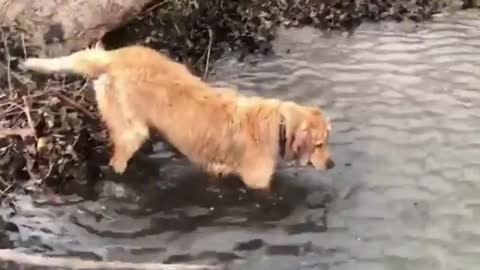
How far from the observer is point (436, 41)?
8578 millimetres

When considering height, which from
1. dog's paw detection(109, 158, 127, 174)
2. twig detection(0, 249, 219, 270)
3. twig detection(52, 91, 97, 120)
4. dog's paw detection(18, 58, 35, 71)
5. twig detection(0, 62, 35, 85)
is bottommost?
twig detection(0, 249, 219, 270)

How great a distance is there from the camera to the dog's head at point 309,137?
6.11 metres

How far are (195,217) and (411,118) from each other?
210 centimetres

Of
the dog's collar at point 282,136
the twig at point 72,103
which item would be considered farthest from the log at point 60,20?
the dog's collar at point 282,136

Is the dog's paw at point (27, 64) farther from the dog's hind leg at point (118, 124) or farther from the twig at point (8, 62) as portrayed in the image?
the dog's hind leg at point (118, 124)

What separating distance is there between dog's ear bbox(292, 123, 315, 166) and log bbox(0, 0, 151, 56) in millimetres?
2635

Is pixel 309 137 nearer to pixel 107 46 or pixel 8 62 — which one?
pixel 8 62

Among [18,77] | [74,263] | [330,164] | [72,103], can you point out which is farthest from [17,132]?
[330,164]


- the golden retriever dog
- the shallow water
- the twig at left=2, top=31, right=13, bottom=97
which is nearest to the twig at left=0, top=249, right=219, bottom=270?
the shallow water

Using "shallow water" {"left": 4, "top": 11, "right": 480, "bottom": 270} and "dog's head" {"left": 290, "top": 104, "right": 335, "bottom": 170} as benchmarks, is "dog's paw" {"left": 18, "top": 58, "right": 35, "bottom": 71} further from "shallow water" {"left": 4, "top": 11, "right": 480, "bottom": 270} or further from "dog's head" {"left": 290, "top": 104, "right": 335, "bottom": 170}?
"dog's head" {"left": 290, "top": 104, "right": 335, "bottom": 170}

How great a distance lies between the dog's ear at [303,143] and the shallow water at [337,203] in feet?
0.97

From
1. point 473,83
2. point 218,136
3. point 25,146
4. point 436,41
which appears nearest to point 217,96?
point 218,136

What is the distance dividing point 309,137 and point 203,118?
2.43ft

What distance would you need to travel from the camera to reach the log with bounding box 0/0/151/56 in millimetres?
7633
